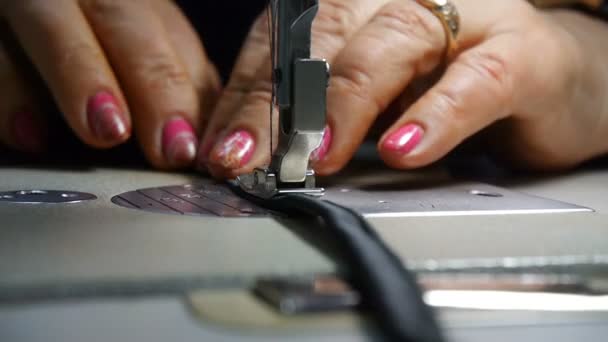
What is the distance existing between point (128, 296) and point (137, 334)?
0.11ft

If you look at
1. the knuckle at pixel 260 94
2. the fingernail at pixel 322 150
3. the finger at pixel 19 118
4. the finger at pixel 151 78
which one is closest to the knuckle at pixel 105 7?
the finger at pixel 151 78

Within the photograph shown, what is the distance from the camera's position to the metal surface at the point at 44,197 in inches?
20.8

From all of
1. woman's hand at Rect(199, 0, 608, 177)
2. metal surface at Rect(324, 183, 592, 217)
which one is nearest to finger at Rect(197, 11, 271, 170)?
woman's hand at Rect(199, 0, 608, 177)

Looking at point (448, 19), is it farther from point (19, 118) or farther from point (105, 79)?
Answer: point (19, 118)

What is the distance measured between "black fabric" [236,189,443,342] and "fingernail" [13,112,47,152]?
1.85 ft

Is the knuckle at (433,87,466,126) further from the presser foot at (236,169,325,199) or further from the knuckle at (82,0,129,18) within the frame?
the knuckle at (82,0,129,18)

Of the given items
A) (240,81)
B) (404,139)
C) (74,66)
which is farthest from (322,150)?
(74,66)

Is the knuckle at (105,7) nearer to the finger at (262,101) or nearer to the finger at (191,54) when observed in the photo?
the finger at (191,54)

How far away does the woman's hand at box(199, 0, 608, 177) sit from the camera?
0.71 m

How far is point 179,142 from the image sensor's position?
0.80 m

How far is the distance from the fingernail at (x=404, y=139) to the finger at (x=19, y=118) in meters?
0.43

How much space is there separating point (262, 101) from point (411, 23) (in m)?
0.18

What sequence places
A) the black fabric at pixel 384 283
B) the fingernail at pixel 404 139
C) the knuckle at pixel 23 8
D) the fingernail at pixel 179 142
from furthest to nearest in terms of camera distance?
the knuckle at pixel 23 8, the fingernail at pixel 179 142, the fingernail at pixel 404 139, the black fabric at pixel 384 283

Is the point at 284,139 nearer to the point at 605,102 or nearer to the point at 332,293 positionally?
the point at 332,293
